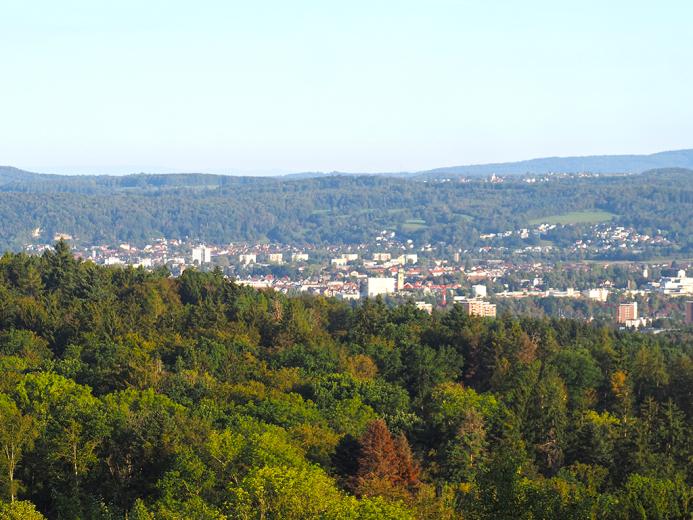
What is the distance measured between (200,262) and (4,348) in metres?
142

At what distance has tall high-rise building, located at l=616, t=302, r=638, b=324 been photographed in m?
123

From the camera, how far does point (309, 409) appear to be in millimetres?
42156

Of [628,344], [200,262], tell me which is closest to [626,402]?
[628,344]

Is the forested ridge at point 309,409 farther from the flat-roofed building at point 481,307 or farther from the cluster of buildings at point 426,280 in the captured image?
the cluster of buildings at point 426,280

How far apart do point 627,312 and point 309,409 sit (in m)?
87.5

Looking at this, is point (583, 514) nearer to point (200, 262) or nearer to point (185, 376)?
point (185, 376)

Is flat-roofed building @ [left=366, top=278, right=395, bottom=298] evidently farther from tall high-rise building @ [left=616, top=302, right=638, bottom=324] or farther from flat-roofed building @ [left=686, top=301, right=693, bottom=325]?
flat-roofed building @ [left=686, top=301, right=693, bottom=325]

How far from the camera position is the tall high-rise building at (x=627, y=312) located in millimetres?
122938

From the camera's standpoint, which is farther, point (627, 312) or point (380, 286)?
point (380, 286)

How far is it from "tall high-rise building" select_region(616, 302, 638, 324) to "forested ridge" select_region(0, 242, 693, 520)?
57.7m

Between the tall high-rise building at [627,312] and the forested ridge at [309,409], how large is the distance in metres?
57.7

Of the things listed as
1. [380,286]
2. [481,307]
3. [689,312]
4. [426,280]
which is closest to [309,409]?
[481,307]

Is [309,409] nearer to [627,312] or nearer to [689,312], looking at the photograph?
[627,312]

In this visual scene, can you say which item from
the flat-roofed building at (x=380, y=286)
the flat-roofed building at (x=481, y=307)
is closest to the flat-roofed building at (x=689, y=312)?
the flat-roofed building at (x=481, y=307)
